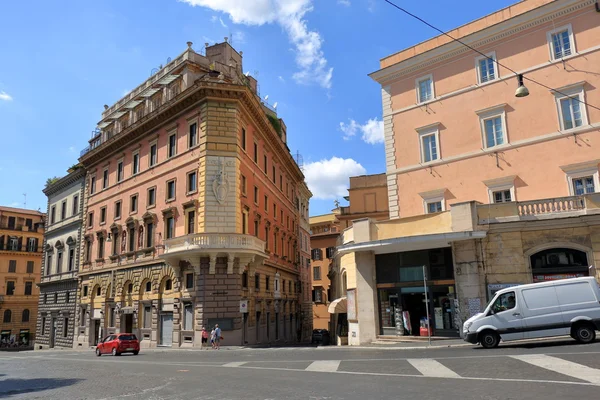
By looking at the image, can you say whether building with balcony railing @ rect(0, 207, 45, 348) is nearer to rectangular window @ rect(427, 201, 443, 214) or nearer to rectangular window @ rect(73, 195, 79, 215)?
rectangular window @ rect(73, 195, 79, 215)

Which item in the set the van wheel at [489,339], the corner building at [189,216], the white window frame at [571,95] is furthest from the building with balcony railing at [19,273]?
the white window frame at [571,95]

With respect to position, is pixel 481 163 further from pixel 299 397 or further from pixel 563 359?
pixel 299 397

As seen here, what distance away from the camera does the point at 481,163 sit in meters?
25.2

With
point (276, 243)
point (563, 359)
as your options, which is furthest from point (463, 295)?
point (276, 243)

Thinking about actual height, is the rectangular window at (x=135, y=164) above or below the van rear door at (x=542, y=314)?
above

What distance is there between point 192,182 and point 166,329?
32.9 ft

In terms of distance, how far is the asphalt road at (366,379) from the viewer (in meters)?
8.78

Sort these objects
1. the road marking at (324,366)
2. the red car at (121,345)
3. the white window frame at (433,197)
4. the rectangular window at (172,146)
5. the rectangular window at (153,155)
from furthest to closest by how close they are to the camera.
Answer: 1. the rectangular window at (153,155)
2. the rectangular window at (172,146)
3. the white window frame at (433,197)
4. the red car at (121,345)
5. the road marking at (324,366)

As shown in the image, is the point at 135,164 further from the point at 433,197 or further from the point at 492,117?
the point at 492,117

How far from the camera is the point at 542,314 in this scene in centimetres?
1518

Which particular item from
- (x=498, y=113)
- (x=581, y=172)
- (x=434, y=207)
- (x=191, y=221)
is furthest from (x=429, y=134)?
(x=191, y=221)

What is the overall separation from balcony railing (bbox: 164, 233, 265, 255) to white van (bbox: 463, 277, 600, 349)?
16360 mm

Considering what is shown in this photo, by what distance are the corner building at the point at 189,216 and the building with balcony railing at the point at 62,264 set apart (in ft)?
8.35

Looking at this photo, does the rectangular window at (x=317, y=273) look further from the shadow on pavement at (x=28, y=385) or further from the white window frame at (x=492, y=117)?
the shadow on pavement at (x=28, y=385)
